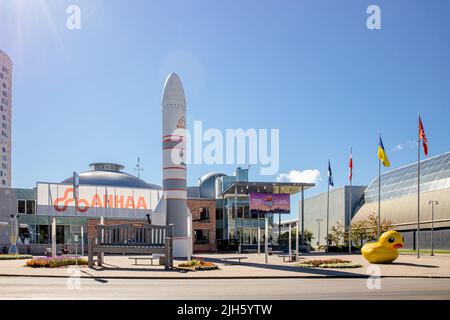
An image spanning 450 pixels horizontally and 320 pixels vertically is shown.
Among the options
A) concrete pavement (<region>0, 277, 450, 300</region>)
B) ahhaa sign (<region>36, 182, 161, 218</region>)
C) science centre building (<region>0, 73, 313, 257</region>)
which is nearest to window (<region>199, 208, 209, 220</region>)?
science centre building (<region>0, 73, 313, 257</region>)

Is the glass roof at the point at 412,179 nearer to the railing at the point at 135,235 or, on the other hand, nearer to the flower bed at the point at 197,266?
the flower bed at the point at 197,266

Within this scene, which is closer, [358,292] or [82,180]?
[358,292]

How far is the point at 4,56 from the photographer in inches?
6211

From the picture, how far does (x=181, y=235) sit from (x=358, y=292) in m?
27.2

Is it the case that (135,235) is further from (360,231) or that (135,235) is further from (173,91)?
(360,231)

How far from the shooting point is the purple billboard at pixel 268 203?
67.9m

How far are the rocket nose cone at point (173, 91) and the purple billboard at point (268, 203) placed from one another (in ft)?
93.6

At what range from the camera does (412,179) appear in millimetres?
80375

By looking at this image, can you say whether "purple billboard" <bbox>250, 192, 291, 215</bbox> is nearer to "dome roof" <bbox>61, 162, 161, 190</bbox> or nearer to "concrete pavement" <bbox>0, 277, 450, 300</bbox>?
"dome roof" <bbox>61, 162, 161, 190</bbox>

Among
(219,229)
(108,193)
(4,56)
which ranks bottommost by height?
(219,229)

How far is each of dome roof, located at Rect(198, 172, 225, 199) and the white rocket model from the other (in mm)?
44620
